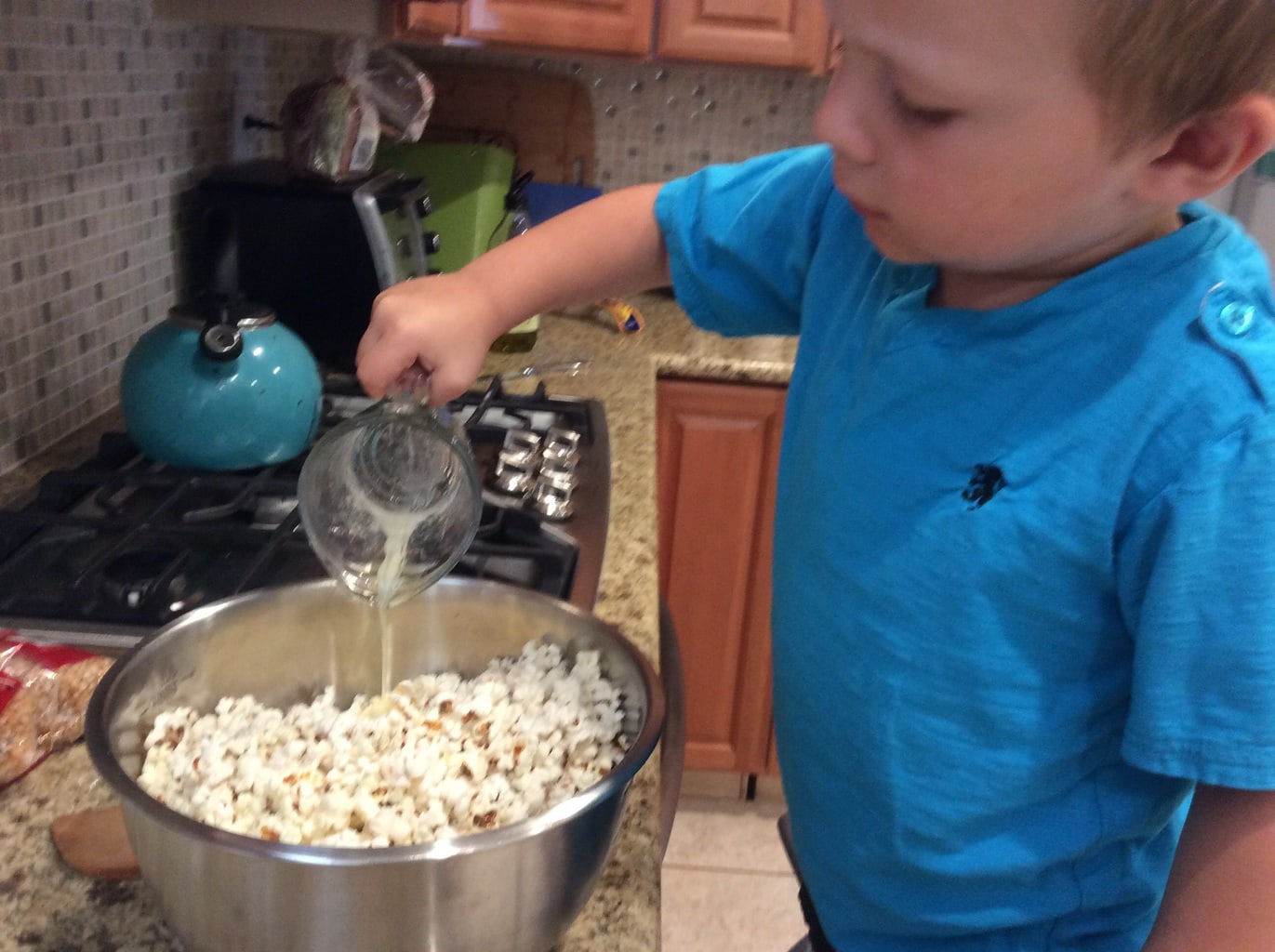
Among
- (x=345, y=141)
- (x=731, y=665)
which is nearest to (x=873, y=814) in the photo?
(x=345, y=141)

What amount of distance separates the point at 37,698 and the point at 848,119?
0.58 meters

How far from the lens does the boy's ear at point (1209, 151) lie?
0.51 m

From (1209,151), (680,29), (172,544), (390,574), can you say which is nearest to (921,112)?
(1209,151)

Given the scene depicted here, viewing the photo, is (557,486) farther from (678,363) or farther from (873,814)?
(678,363)

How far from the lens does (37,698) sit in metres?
0.63

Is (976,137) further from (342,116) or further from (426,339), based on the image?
(342,116)

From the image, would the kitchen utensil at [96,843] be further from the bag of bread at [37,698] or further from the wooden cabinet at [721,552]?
the wooden cabinet at [721,552]

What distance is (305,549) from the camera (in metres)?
0.88

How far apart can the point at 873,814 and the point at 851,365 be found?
316 millimetres

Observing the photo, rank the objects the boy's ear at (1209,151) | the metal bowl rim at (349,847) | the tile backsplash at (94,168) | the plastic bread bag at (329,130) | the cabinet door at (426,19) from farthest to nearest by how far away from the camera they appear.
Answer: the plastic bread bag at (329,130)
the cabinet door at (426,19)
the tile backsplash at (94,168)
the boy's ear at (1209,151)
the metal bowl rim at (349,847)

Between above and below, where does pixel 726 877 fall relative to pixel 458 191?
below

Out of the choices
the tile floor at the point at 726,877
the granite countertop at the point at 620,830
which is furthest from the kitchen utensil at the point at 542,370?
the tile floor at the point at 726,877

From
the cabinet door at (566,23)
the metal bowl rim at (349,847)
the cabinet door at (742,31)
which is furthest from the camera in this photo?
the cabinet door at (742,31)

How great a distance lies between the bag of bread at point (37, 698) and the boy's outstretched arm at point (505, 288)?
0.26m
